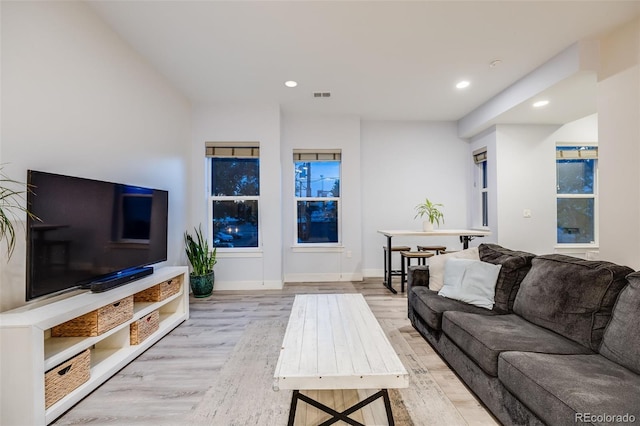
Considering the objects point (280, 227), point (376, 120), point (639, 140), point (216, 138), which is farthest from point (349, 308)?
point (376, 120)

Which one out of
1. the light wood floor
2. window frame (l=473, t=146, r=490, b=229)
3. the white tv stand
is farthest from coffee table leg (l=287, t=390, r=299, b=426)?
window frame (l=473, t=146, r=490, b=229)

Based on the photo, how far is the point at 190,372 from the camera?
2.16 m

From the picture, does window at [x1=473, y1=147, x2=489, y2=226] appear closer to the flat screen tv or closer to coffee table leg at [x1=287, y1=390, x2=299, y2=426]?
coffee table leg at [x1=287, y1=390, x2=299, y2=426]

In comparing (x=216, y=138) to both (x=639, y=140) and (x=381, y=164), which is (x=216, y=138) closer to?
(x=381, y=164)

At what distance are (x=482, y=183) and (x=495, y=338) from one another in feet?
13.5

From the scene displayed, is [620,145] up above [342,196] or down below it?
above

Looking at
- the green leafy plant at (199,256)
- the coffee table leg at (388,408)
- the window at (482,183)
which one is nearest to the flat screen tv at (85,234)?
the green leafy plant at (199,256)

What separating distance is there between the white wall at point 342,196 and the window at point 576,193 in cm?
329

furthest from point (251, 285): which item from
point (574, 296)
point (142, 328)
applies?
point (574, 296)

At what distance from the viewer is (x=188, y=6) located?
2.31 m

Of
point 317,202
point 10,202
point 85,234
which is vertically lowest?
point 85,234

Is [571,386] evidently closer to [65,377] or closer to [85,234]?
[65,377]

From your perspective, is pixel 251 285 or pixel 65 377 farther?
pixel 251 285

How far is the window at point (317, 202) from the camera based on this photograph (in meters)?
5.11
